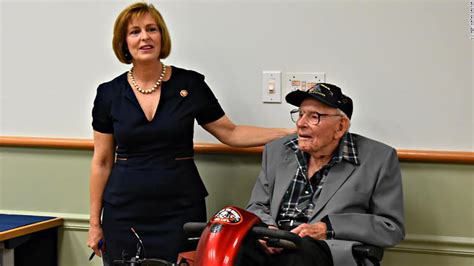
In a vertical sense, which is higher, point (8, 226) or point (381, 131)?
point (381, 131)

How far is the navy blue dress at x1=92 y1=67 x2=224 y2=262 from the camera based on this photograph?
9.18 feet

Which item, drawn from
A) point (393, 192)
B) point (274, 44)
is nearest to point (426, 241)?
point (393, 192)

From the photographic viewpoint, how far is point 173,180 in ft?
9.27

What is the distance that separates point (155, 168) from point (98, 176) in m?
0.29

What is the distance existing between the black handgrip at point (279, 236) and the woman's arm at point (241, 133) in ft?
2.97

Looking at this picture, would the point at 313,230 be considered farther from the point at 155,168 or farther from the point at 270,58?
→ the point at 270,58

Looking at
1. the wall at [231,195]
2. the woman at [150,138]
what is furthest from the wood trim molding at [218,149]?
the woman at [150,138]

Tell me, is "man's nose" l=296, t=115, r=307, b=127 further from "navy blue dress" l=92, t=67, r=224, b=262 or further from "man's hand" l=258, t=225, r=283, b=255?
"man's hand" l=258, t=225, r=283, b=255

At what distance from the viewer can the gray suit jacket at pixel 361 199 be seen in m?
2.48

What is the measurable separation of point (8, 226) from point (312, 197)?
1.40 meters

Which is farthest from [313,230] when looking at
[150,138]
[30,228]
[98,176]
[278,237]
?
[30,228]

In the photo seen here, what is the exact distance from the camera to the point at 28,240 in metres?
3.25

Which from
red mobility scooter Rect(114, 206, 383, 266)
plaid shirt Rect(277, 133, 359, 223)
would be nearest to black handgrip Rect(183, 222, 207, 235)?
red mobility scooter Rect(114, 206, 383, 266)

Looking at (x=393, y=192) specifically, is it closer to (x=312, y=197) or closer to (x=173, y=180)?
(x=312, y=197)
